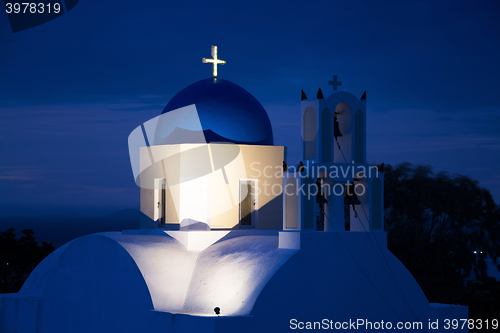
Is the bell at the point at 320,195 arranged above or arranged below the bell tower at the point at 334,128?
below

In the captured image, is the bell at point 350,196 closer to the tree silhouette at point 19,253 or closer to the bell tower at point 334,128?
the bell tower at point 334,128

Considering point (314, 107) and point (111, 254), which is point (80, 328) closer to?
point (111, 254)

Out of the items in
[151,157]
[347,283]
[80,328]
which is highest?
[151,157]

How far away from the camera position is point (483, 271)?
31.4 metres

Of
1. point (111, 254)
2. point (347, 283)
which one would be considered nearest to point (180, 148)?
point (111, 254)

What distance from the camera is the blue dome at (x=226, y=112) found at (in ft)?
54.9

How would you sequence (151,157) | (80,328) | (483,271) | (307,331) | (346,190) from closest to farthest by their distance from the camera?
(307,331) → (346,190) → (80,328) → (151,157) → (483,271)

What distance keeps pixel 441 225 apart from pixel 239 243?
1982cm

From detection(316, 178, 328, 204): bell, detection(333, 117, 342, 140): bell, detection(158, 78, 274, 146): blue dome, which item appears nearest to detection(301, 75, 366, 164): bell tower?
detection(333, 117, 342, 140): bell

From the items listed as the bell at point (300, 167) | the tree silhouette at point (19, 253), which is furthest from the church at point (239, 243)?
the tree silhouette at point (19, 253)

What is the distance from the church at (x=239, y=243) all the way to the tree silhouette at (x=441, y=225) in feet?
52.9

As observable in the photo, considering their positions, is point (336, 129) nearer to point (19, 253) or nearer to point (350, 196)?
point (350, 196)

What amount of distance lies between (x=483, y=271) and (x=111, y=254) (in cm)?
2166

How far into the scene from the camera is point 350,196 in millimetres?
13922
